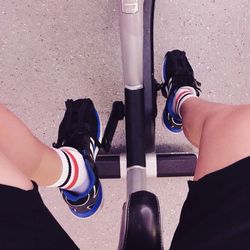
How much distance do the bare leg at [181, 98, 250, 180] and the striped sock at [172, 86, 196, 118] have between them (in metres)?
0.16

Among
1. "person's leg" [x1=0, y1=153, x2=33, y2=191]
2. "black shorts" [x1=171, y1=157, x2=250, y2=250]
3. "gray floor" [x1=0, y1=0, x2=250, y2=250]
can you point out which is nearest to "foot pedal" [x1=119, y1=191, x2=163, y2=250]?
"black shorts" [x1=171, y1=157, x2=250, y2=250]

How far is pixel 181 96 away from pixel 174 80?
0.21 feet

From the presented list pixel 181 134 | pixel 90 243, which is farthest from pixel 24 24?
pixel 90 243

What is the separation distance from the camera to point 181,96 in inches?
41.6

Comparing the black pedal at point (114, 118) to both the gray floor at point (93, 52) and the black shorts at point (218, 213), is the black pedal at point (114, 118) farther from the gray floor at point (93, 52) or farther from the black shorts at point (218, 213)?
the black shorts at point (218, 213)

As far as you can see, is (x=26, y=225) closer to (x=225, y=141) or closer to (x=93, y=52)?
(x=225, y=141)

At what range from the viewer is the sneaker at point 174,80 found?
3.57 feet

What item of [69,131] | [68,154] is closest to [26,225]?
[68,154]

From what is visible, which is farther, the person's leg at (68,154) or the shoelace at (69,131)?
the shoelace at (69,131)

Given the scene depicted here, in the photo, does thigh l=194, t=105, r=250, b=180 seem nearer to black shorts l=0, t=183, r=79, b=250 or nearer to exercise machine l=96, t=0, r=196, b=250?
exercise machine l=96, t=0, r=196, b=250

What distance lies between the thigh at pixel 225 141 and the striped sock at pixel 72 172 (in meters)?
0.29

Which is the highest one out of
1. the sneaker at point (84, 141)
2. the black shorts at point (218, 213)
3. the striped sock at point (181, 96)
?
the black shorts at point (218, 213)

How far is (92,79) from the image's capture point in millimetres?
1160

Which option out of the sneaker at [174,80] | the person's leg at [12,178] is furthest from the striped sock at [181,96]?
the person's leg at [12,178]
